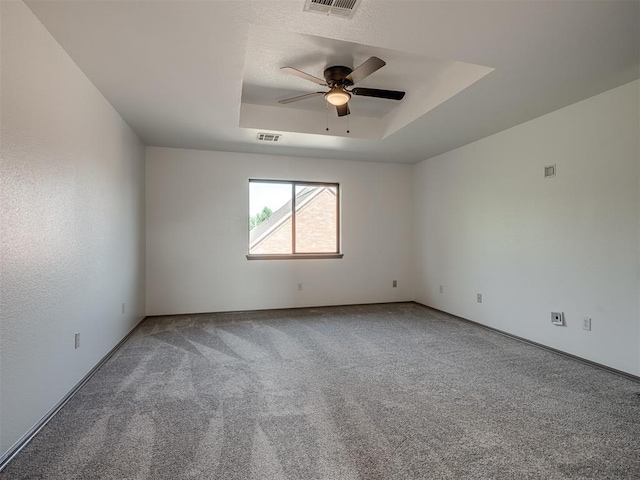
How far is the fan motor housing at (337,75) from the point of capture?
292 cm

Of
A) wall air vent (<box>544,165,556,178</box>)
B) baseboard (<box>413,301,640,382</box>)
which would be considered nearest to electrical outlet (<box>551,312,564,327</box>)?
baseboard (<box>413,301,640,382</box>)

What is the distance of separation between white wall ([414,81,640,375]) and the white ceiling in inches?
13.2

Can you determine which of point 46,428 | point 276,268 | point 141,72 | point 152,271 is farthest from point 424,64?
point 152,271

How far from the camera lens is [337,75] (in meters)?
2.95

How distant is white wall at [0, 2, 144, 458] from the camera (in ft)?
5.61

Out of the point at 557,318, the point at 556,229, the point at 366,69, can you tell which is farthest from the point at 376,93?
the point at 557,318

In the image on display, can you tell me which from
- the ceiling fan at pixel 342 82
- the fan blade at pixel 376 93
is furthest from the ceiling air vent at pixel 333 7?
the fan blade at pixel 376 93

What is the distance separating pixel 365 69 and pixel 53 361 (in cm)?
298

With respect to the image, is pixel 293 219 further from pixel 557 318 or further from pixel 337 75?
pixel 557 318

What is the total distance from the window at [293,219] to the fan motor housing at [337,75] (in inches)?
97.5

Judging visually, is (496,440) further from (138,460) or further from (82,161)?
(82,161)

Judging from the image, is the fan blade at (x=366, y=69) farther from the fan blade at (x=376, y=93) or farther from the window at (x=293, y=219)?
the window at (x=293, y=219)

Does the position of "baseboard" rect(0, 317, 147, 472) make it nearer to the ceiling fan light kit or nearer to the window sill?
the window sill

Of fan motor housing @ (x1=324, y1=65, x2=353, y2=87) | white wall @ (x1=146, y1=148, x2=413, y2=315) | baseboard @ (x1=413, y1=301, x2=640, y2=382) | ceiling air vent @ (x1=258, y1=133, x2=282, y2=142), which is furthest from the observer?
white wall @ (x1=146, y1=148, x2=413, y2=315)
